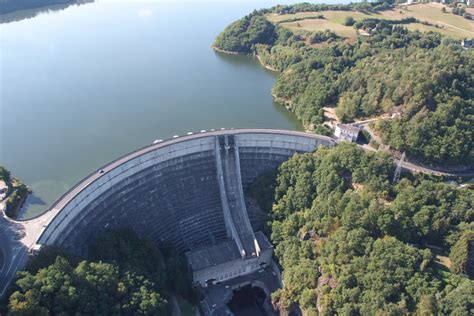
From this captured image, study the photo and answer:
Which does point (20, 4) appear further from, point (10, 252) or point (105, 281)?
A: point (105, 281)

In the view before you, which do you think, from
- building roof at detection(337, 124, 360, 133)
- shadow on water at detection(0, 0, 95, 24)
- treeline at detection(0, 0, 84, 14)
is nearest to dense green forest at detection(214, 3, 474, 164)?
building roof at detection(337, 124, 360, 133)

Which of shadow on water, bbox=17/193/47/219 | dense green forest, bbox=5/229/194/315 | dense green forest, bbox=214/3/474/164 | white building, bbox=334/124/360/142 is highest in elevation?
dense green forest, bbox=214/3/474/164

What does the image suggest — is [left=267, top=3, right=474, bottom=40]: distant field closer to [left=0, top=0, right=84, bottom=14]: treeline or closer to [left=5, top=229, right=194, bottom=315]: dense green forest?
[left=5, top=229, right=194, bottom=315]: dense green forest

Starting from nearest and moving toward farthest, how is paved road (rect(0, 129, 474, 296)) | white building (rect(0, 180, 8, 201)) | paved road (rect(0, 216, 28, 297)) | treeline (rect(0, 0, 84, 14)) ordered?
paved road (rect(0, 216, 28, 297))
paved road (rect(0, 129, 474, 296))
white building (rect(0, 180, 8, 201))
treeline (rect(0, 0, 84, 14))

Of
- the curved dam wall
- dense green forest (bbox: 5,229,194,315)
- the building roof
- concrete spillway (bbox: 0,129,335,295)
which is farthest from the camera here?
the building roof

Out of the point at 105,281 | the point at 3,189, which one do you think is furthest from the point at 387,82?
the point at 3,189

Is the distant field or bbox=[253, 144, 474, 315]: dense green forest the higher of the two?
the distant field

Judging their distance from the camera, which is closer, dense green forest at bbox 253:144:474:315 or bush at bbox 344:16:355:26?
dense green forest at bbox 253:144:474:315

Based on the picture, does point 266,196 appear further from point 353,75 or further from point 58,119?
point 58,119
